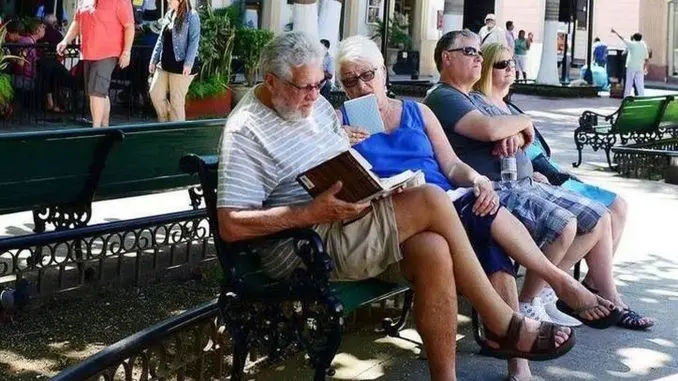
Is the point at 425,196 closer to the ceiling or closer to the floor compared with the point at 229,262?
closer to the ceiling

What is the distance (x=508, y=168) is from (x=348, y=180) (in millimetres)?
1756

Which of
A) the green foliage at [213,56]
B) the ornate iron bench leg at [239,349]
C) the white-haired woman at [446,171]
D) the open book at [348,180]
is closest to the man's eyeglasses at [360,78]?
the white-haired woman at [446,171]

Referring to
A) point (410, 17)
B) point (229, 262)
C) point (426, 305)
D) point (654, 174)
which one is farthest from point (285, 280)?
point (410, 17)

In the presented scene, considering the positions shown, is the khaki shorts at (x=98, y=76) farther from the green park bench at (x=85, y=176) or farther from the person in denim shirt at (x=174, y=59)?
the green park bench at (x=85, y=176)

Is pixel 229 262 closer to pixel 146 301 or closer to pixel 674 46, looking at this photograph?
pixel 146 301

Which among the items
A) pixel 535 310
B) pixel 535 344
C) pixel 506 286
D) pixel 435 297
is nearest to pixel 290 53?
pixel 435 297

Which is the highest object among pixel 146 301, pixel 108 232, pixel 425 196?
pixel 425 196

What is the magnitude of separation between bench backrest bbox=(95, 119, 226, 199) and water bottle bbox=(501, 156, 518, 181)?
1962mm

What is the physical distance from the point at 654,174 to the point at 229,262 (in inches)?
386

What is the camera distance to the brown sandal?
15.4 feet

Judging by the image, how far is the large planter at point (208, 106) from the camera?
15820mm

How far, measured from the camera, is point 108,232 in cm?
638

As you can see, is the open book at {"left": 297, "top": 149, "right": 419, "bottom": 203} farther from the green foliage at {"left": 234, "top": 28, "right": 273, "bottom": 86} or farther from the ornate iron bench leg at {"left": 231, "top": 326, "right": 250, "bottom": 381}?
the green foliage at {"left": 234, "top": 28, "right": 273, "bottom": 86}

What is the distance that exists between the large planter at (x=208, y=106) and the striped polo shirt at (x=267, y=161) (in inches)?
437
